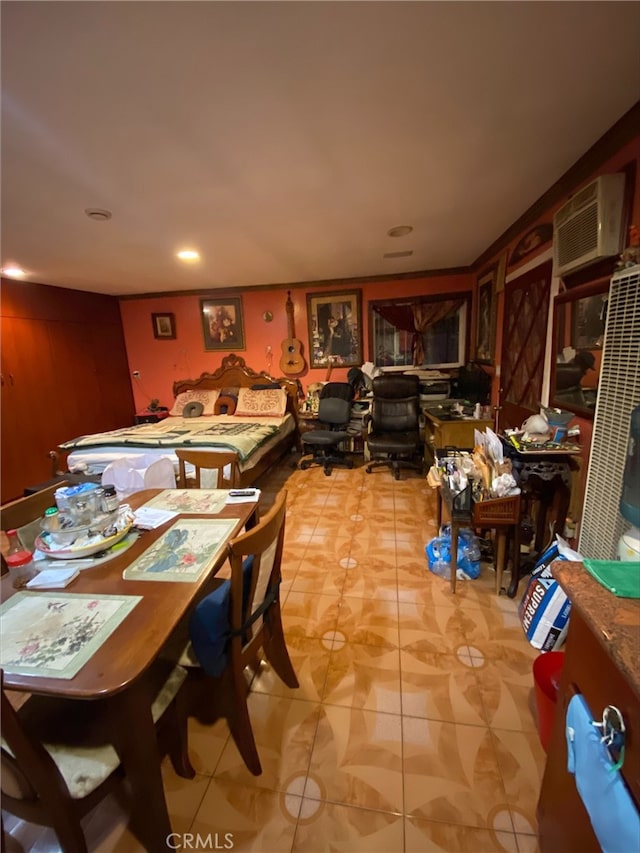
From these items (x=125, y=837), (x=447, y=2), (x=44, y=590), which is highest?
(x=447, y=2)

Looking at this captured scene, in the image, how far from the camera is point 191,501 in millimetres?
1724

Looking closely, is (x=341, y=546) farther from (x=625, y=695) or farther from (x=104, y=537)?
(x=625, y=695)

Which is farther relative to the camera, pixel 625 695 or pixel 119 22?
pixel 119 22

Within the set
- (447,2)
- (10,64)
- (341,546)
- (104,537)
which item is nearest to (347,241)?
(447,2)

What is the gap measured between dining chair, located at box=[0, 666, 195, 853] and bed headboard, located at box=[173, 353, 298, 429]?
3.76 metres

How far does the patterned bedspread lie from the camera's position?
10.0 ft

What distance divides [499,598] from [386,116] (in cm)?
247

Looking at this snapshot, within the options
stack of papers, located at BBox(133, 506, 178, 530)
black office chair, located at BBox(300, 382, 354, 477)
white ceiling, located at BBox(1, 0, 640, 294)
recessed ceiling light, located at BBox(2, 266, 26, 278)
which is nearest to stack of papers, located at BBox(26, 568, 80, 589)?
stack of papers, located at BBox(133, 506, 178, 530)

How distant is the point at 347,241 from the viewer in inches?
118

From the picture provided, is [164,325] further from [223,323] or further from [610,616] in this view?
[610,616]

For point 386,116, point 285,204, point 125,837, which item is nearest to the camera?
point 125,837

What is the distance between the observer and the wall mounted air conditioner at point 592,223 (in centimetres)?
157

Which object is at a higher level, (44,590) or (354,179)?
(354,179)

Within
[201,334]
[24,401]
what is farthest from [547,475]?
[24,401]
